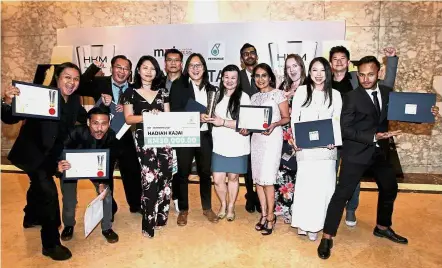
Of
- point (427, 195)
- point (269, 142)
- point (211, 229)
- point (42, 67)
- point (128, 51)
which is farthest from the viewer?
point (128, 51)

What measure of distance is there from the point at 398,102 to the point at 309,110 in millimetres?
707

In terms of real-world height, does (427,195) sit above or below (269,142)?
below

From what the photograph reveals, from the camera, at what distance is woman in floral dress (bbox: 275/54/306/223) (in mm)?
3422

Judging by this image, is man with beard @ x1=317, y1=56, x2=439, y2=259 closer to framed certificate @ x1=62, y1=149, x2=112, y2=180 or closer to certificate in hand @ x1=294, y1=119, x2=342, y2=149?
certificate in hand @ x1=294, y1=119, x2=342, y2=149

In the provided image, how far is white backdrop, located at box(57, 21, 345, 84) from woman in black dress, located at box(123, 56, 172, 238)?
2.51 metres

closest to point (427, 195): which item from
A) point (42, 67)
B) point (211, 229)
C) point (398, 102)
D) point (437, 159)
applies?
point (437, 159)

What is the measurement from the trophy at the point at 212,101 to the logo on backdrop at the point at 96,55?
3000 mm

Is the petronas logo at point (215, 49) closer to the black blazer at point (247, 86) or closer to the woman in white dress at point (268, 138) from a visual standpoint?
the black blazer at point (247, 86)

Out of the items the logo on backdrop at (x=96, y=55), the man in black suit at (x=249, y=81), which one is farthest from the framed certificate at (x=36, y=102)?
the logo on backdrop at (x=96, y=55)

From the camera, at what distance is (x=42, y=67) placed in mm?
5414

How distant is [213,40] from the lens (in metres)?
5.66

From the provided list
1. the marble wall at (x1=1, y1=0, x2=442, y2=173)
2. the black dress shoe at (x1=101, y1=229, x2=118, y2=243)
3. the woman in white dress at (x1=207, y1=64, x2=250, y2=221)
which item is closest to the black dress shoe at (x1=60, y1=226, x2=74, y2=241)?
the black dress shoe at (x1=101, y1=229, x2=118, y2=243)

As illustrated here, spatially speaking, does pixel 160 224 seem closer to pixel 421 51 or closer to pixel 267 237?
pixel 267 237

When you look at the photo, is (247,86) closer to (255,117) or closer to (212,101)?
(212,101)
